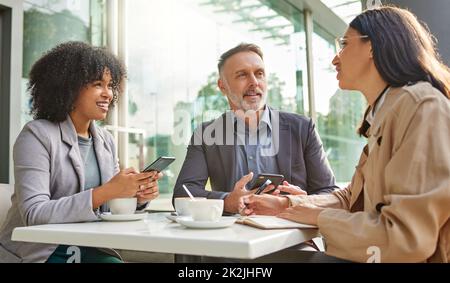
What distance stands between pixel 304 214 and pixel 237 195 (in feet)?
1.52

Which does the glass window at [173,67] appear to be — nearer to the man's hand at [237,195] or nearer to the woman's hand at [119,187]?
the man's hand at [237,195]

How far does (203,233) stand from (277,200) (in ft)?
1.54

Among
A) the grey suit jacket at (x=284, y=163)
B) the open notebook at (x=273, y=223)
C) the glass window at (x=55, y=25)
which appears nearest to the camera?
the open notebook at (x=273, y=223)

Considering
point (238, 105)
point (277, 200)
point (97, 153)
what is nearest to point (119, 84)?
point (97, 153)

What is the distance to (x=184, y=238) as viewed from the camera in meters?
0.96

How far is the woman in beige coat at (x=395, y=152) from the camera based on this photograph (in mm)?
957

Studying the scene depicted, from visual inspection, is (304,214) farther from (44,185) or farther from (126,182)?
(44,185)

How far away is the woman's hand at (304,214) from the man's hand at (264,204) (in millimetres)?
163

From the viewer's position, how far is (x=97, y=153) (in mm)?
1820

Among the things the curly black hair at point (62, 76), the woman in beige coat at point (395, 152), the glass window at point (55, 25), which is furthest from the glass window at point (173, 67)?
the woman in beige coat at point (395, 152)

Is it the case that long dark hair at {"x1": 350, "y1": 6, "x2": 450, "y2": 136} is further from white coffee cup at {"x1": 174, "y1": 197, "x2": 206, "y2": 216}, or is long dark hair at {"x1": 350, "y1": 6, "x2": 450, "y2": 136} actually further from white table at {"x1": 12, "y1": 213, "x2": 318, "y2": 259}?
white coffee cup at {"x1": 174, "y1": 197, "x2": 206, "y2": 216}

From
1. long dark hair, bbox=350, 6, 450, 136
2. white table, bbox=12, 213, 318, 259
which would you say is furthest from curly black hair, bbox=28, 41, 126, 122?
long dark hair, bbox=350, 6, 450, 136

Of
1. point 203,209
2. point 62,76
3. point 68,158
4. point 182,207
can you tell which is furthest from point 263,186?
point 62,76
